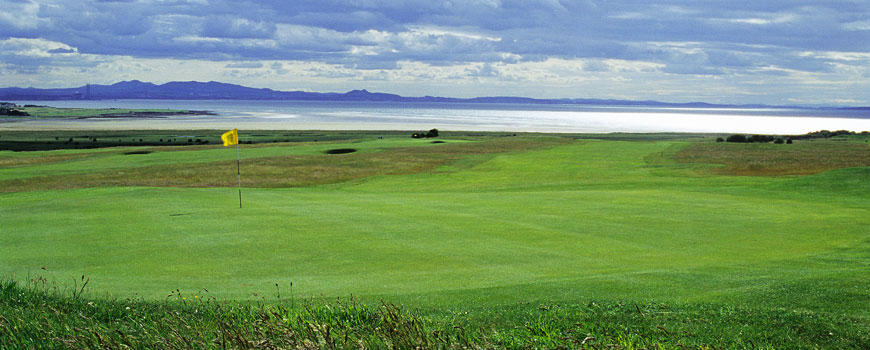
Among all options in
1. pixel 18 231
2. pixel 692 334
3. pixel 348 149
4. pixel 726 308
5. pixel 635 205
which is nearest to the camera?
pixel 692 334

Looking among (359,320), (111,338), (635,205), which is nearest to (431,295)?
(359,320)

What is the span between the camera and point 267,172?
141ft

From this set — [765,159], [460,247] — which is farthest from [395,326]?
[765,159]

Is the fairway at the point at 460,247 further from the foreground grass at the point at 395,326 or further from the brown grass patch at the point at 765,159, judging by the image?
the brown grass patch at the point at 765,159

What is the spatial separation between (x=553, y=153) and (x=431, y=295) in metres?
47.4

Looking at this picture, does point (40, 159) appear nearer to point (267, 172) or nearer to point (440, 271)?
point (267, 172)

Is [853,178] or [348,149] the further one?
[348,149]

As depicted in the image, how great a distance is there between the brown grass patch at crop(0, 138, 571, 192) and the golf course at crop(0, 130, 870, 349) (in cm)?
1287

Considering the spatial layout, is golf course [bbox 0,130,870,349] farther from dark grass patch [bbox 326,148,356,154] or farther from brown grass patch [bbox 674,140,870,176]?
dark grass patch [bbox 326,148,356,154]

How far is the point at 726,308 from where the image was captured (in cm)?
704

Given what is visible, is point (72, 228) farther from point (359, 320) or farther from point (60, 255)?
point (359, 320)

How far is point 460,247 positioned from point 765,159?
42.4 metres

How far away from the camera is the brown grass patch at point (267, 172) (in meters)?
36.4

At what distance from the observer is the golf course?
5.89 m
